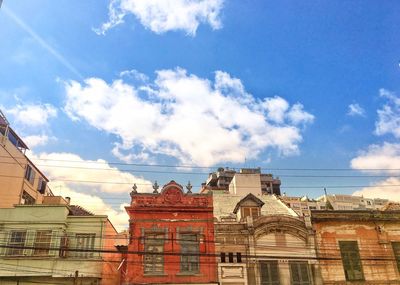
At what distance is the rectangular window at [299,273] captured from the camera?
1022 inches

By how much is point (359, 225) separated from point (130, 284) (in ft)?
53.0

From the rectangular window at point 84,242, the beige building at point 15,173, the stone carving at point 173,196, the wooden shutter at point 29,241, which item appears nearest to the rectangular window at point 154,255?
the stone carving at point 173,196

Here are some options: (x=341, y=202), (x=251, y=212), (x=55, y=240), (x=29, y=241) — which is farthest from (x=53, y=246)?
(x=341, y=202)

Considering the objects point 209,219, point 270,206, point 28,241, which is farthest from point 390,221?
point 28,241

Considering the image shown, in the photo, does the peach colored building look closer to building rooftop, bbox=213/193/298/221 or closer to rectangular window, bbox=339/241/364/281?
rectangular window, bbox=339/241/364/281

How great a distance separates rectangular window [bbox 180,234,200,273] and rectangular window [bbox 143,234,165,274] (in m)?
1.35

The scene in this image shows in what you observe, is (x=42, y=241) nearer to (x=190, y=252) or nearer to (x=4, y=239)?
(x=4, y=239)

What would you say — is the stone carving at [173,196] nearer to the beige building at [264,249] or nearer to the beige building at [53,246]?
the beige building at [264,249]

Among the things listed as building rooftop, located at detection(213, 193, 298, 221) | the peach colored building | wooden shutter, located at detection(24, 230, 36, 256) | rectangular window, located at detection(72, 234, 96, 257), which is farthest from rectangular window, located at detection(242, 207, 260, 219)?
wooden shutter, located at detection(24, 230, 36, 256)

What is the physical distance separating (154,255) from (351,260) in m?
13.2

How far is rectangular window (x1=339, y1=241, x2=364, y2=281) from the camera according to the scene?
26.4 m

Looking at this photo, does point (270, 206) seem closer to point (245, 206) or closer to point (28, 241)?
point (245, 206)

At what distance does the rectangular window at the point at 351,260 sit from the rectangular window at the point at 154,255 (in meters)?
12.2

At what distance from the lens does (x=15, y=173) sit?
35406 mm
